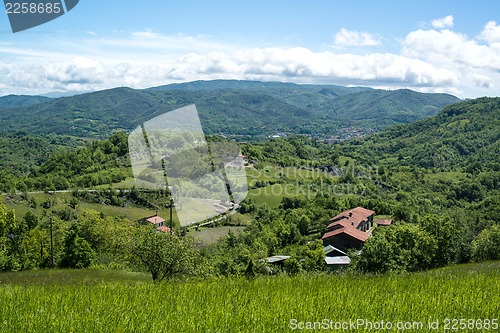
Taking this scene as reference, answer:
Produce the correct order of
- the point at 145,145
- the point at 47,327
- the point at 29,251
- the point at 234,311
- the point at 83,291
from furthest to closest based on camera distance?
1. the point at 29,251
2. the point at 145,145
3. the point at 83,291
4. the point at 234,311
5. the point at 47,327

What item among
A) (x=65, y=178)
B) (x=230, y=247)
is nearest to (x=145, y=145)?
(x=230, y=247)

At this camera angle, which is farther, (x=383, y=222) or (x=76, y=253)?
(x=383, y=222)

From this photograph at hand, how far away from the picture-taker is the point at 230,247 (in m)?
82.0

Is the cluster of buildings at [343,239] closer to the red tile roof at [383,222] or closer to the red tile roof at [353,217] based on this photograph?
the red tile roof at [353,217]

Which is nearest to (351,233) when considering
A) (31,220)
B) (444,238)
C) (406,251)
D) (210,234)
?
(210,234)

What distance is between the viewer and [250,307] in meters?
4.11

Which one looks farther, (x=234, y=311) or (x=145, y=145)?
(x=145, y=145)

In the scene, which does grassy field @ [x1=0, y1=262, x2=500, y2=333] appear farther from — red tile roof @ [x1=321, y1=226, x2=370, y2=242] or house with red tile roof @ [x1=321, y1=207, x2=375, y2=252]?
red tile roof @ [x1=321, y1=226, x2=370, y2=242]

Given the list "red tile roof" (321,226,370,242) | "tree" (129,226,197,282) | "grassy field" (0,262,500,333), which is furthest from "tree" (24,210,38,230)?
"grassy field" (0,262,500,333)

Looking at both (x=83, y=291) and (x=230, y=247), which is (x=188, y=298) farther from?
(x=230, y=247)

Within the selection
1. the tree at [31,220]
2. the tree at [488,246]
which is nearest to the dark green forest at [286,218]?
the tree at [488,246]

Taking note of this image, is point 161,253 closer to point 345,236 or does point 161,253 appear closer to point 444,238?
point 444,238

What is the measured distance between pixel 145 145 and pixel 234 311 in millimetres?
3750

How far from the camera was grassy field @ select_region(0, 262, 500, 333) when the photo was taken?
3.55m
